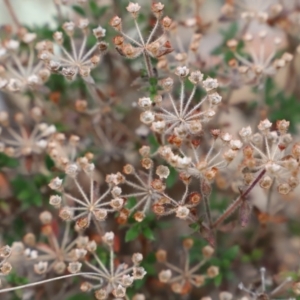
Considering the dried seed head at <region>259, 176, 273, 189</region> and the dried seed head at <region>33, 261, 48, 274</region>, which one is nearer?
the dried seed head at <region>259, 176, 273, 189</region>

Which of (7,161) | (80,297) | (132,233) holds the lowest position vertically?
(80,297)

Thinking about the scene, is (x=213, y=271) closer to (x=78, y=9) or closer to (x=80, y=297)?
(x=80, y=297)

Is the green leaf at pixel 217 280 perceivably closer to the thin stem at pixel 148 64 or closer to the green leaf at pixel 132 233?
the green leaf at pixel 132 233

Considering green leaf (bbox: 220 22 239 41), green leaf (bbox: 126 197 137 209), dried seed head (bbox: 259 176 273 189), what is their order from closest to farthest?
1. dried seed head (bbox: 259 176 273 189)
2. green leaf (bbox: 126 197 137 209)
3. green leaf (bbox: 220 22 239 41)

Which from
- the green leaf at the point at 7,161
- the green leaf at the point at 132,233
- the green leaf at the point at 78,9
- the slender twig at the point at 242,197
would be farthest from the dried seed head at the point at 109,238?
the green leaf at the point at 78,9

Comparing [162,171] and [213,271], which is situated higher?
[162,171]

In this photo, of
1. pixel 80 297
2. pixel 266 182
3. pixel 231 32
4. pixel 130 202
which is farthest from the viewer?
pixel 231 32

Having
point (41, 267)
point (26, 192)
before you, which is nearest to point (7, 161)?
point (26, 192)

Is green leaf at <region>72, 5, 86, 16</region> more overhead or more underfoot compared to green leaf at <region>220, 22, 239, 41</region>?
more overhead

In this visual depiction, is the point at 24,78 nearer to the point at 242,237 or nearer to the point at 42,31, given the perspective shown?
the point at 42,31

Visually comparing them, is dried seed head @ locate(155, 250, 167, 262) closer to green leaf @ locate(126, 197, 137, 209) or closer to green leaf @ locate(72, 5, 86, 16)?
green leaf @ locate(126, 197, 137, 209)

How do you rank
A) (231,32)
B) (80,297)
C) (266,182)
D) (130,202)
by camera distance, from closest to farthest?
(266,182)
(130,202)
(80,297)
(231,32)

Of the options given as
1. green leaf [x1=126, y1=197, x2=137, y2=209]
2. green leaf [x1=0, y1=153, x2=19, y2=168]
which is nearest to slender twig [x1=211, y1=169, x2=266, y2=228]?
green leaf [x1=126, y1=197, x2=137, y2=209]

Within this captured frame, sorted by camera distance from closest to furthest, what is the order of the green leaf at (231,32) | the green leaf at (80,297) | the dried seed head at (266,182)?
the dried seed head at (266,182)
the green leaf at (80,297)
the green leaf at (231,32)
